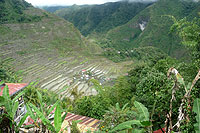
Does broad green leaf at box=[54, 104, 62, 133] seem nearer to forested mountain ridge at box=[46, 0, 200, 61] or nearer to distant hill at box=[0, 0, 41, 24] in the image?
forested mountain ridge at box=[46, 0, 200, 61]

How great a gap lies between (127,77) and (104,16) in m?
99.3

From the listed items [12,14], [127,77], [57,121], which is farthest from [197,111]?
[12,14]

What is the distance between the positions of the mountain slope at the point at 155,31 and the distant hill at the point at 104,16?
54.8 ft

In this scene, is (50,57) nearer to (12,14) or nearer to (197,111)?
(12,14)

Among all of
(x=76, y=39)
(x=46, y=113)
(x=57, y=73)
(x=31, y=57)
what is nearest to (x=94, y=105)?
(x=46, y=113)

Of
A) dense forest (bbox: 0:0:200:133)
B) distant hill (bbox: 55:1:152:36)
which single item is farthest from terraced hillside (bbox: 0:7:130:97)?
distant hill (bbox: 55:1:152:36)

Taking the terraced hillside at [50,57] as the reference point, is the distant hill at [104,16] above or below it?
above

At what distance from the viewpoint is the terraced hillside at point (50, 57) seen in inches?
717

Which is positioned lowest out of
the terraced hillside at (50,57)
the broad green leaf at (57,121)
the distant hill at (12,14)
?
the terraced hillside at (50,57)

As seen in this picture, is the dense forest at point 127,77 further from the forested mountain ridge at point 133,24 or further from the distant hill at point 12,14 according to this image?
the forested mountain ridge at point 133,24

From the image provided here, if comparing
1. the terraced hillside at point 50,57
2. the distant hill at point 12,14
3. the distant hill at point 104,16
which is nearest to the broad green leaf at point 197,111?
the terraced hillside at point 50,57

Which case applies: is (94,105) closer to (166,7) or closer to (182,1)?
Result: (166,7)

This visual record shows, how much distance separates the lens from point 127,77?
930 cm

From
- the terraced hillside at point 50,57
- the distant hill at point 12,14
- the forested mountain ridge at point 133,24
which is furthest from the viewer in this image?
the forested mountain ridge at point 133,24
